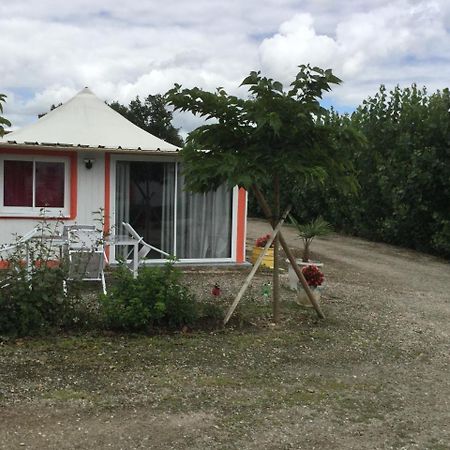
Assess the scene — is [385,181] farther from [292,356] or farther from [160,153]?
[292,356]

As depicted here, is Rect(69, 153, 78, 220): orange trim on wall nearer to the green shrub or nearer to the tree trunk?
the green shrub

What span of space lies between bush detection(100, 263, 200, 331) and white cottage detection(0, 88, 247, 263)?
3994 millimetres

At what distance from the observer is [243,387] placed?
4.88 m

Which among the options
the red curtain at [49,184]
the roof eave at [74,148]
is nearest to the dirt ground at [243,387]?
the roof eave at [74,148]

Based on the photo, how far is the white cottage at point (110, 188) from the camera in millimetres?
10297

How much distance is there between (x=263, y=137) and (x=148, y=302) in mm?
2171

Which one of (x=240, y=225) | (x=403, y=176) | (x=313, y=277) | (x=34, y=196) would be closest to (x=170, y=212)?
(x=240, y=225)

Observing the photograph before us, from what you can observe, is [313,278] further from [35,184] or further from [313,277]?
[35,184]

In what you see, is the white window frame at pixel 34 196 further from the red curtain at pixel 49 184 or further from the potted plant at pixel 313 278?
the potted plant at pixel 313 278

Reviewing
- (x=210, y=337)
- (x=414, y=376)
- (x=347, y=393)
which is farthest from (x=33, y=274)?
(x=414, y=376)

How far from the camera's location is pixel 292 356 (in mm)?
5785

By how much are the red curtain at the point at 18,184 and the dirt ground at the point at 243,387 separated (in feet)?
16.0

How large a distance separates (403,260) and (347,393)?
10.4m

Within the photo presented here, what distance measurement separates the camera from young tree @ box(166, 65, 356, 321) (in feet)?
20.4
